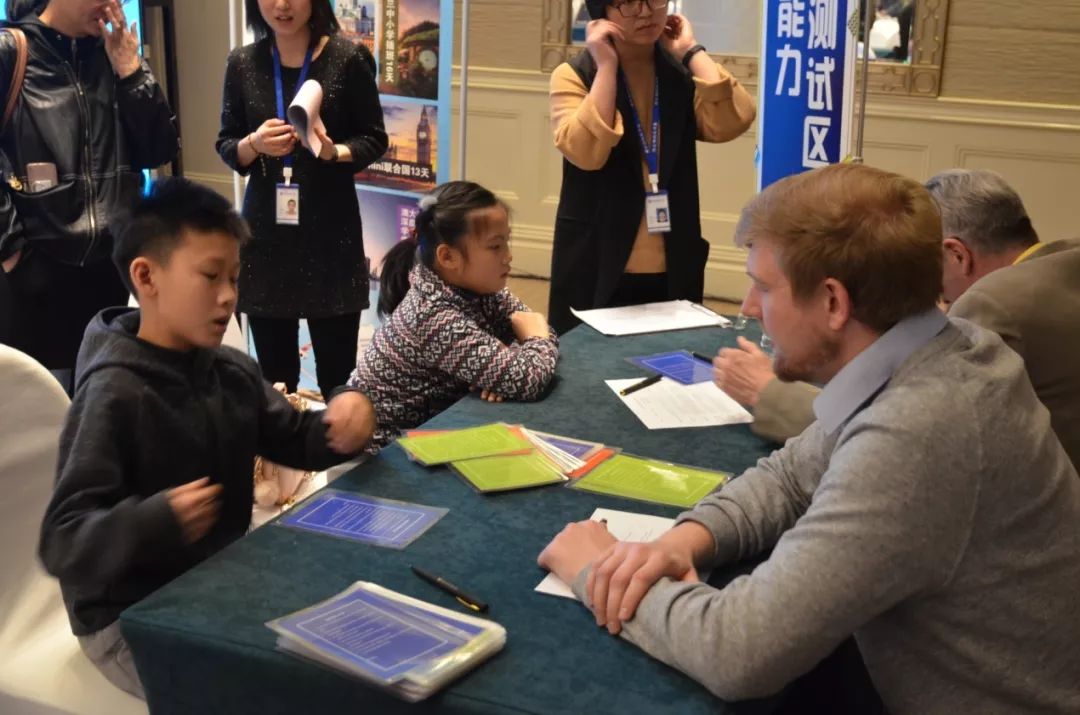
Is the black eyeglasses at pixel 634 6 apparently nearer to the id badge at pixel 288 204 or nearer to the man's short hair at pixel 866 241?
the id badge at pixel 288 204

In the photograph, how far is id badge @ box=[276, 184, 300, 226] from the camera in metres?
3.05

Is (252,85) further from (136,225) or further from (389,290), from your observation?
(136,225)

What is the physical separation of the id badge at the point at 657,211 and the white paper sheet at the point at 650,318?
0.67ft

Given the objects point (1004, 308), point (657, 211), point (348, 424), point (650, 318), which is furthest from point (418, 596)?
point (657, 211)

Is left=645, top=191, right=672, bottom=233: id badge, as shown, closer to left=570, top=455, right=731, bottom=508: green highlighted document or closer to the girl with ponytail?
the girl with ponytail

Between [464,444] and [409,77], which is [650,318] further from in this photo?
[409,77]

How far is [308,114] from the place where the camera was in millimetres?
2814

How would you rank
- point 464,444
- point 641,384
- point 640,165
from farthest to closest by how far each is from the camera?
point 640,165 → point 641,384 → point 464,444

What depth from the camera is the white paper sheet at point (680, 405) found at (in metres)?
2.04

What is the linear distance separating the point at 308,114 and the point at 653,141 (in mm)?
886

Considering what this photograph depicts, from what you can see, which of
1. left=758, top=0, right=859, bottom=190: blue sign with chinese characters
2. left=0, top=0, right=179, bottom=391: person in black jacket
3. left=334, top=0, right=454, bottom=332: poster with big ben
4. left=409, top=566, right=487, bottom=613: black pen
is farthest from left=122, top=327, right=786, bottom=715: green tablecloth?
left=334, top=0, right=454, bottom=332: poster with big ben

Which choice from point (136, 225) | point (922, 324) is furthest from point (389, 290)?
point (922, 324)

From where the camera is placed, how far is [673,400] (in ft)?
7.02

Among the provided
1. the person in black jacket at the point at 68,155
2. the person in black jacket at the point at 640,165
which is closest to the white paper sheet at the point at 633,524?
the person in black jacket at the point at 640,165
